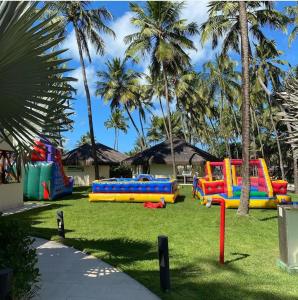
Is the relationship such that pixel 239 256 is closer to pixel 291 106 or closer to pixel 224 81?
pixel 291 106

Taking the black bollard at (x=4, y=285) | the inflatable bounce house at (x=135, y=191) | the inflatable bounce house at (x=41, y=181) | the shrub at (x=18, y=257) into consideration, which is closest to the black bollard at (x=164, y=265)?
the shrub at (x=18, y=257)

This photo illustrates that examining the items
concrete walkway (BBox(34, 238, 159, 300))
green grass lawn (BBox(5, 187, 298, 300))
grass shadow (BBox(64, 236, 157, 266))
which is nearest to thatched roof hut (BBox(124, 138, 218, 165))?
green grass lawn (BBox(5, 187, 298, 300))

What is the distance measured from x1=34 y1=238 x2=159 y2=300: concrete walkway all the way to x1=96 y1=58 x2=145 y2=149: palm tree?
112 feet

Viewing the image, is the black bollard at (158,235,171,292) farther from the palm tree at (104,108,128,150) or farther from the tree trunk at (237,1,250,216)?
the palm tree at (104,108,128,150)

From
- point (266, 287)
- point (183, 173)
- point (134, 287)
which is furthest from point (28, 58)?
point (183, 173)

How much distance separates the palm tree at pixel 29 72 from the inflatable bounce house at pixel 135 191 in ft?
43.0

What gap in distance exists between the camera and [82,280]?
6.04 m

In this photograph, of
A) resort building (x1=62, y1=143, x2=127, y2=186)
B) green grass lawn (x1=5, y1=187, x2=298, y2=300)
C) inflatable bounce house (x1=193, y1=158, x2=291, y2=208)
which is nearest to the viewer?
green grass lawn (x1=5, y1=187, x2=298, y2=300)

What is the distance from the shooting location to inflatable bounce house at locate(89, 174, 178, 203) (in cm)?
1783

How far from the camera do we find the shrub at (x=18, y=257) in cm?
443

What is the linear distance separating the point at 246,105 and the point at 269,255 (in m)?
5.67

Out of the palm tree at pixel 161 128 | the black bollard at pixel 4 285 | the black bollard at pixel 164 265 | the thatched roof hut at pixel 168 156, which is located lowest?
the black bollard at pixel 164 265

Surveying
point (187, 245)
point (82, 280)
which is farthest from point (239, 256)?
point (82, 280)

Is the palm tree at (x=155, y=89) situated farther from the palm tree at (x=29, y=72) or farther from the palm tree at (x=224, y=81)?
the palm tree at (x=29, y=72)
